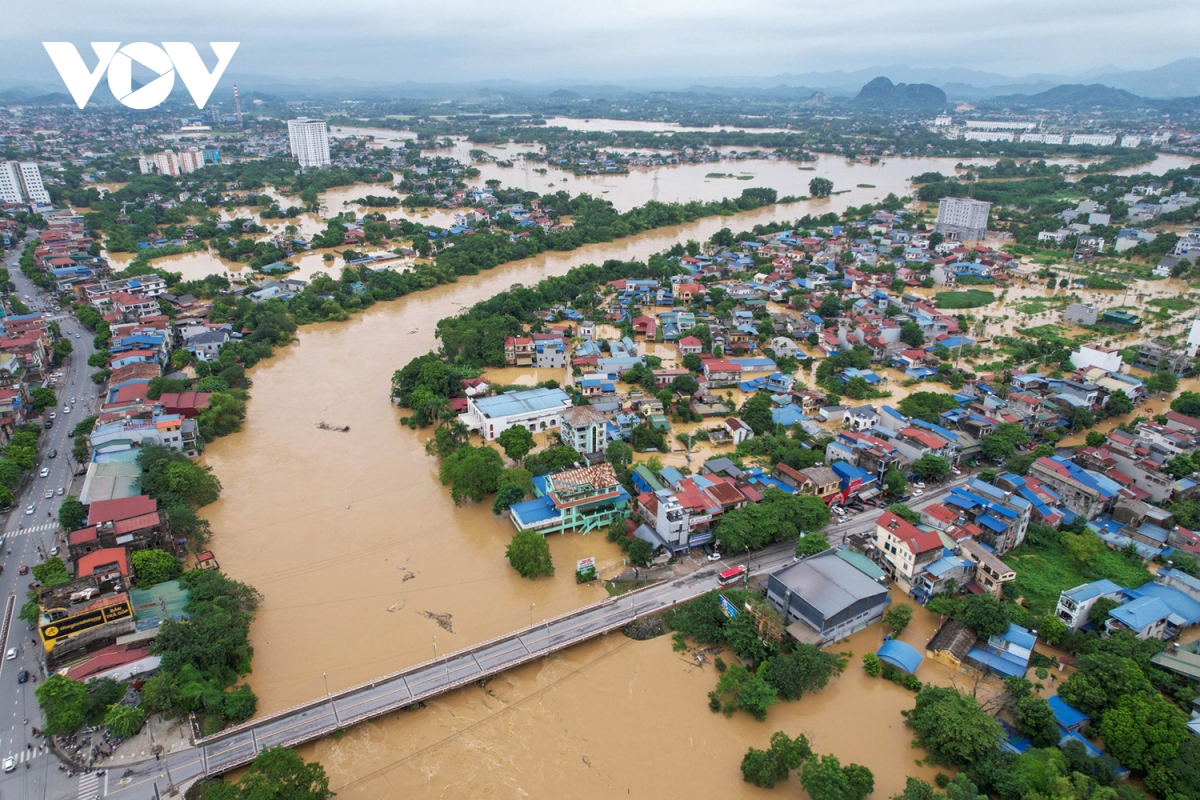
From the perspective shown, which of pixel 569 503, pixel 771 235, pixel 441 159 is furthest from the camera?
pixel 441 159

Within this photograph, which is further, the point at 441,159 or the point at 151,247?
the point at 441,159

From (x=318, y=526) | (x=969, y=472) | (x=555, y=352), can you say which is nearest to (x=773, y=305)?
(x=555, y=352)

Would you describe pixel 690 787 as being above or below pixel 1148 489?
below

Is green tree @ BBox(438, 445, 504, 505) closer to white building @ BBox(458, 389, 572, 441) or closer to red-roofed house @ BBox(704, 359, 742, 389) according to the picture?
white building @ BBox(458, 389, 572, 441)

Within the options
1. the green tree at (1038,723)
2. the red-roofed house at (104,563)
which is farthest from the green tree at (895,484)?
the red-roofed house at (104,563)

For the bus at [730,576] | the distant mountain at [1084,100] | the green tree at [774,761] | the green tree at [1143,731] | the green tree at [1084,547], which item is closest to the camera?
the green tree at [1143,731]

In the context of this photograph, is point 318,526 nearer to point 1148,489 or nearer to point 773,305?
point 1148,489

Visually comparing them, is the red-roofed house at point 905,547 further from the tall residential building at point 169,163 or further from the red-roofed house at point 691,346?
the tall residential building at point 169,163
